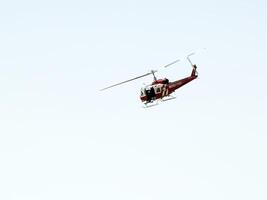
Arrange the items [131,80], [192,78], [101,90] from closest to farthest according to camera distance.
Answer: [101,90] < [131,80] < [192,78]

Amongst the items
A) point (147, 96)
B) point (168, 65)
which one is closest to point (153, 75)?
point (147, 96)

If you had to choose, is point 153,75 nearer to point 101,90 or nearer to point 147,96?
point 147,96

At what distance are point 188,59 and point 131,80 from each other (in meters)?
9.80

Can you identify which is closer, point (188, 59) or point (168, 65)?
point (168, 65)

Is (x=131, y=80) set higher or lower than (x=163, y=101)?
higher

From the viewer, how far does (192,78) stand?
64438 millimetres

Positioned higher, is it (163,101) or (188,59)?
(188,59)

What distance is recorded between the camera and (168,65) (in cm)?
5581

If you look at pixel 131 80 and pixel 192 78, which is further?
pixel 192 78

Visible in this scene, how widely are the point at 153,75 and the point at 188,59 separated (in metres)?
5.58

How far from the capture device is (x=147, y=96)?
6309 cm

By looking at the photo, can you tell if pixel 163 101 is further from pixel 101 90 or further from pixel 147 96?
pixel 101 90

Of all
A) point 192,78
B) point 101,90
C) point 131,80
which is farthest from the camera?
point 192,78

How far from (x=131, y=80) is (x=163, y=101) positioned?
508 centimetres
